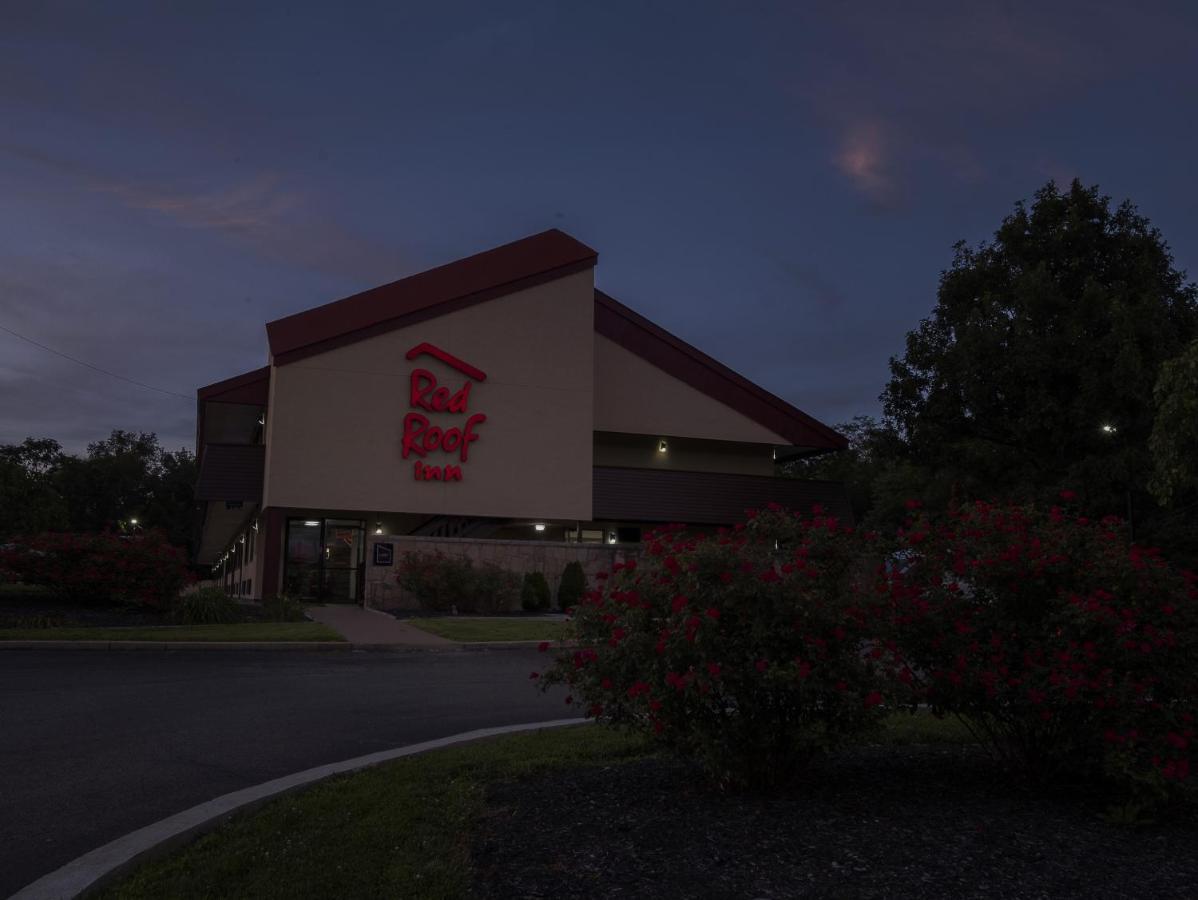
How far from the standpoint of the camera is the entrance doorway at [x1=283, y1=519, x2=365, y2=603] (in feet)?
91.0

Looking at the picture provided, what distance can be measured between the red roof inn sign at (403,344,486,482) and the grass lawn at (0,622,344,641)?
9141 millimetres

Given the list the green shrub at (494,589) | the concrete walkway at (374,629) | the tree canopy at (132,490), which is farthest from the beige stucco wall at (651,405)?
the tree canopy at (132,490)

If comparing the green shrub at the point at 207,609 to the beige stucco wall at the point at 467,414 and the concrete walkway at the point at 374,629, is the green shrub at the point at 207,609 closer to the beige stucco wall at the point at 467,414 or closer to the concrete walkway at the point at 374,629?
the concrete walkway at the point at 374,629

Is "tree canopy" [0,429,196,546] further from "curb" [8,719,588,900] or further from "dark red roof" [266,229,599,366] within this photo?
"curb" [8,719,588,900]

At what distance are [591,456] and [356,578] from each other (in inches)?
302

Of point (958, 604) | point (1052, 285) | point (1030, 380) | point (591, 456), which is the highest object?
point (1052, 285)

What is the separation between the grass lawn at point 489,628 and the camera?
16.8 m

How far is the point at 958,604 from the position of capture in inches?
240

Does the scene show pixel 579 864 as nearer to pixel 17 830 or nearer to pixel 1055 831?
pixel 1055 831

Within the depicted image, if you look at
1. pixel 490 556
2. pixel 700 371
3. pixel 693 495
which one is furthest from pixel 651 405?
pixel 490 556

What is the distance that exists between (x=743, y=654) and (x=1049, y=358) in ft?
77.4

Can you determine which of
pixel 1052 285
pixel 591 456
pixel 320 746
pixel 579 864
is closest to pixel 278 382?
pixel 591 456

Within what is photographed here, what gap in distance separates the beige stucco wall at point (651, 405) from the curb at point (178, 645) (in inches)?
630

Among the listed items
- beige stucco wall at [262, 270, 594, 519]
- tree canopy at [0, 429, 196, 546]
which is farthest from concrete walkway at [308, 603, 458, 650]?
tree canopy at [0, 429, 196, 546]
